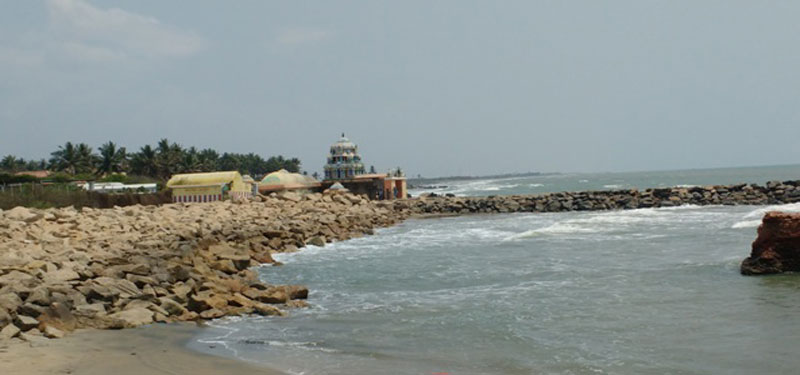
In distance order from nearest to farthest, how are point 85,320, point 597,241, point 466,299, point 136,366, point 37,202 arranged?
point 136,366 < point 85,320 < point 466,299 < point 597,241 < point 37,202

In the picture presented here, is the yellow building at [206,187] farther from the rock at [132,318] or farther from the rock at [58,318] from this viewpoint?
the rock at [58,318]

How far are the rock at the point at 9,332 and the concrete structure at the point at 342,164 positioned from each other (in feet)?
165

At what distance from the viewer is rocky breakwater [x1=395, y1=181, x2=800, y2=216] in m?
41.7

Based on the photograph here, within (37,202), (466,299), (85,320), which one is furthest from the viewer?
(37,202)

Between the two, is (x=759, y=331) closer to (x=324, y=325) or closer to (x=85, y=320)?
(x=324, y=325)

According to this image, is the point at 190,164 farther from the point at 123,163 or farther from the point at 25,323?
the point at 25,323

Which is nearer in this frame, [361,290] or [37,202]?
[361,290]

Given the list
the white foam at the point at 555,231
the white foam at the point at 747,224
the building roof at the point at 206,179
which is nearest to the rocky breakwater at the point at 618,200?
Result: the building roof at the point at 206,179

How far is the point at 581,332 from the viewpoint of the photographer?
9.83 meters

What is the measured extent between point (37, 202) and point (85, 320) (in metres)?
21.2

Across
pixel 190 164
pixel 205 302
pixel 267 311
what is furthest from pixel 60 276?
pixel 190 164

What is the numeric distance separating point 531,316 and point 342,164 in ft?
161

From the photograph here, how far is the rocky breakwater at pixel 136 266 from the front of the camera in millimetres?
10312

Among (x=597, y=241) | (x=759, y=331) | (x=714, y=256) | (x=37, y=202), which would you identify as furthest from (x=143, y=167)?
(x=759, y=331)
